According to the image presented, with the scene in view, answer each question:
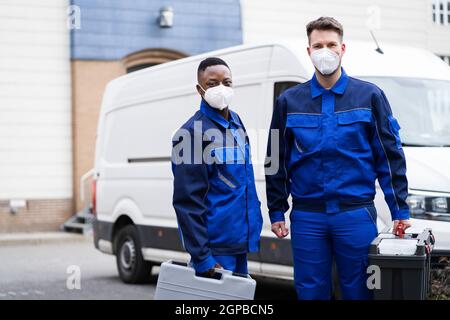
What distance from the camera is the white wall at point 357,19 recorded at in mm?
21797

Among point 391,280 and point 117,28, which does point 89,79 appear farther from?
point 391,280

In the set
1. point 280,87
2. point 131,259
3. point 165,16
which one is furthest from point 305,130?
point 165,16

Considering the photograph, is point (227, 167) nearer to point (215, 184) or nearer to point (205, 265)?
point (215, 184)

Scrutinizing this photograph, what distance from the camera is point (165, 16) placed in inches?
808

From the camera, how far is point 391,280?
4805 millimetres

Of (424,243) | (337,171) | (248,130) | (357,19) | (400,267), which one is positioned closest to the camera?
(400,267)

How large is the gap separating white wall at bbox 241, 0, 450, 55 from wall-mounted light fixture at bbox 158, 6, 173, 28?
1905 mm

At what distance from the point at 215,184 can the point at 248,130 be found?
3956mm

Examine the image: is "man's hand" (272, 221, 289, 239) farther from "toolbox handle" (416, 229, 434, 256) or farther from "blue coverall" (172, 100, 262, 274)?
"toolbox handle" (416, 229, 434, 256)

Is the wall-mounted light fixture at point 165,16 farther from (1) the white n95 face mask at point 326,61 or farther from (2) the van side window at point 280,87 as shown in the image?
(1) the white n95 face mask at point 326,61

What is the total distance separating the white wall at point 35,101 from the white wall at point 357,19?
4.48 metres

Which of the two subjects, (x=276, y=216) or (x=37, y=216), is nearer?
(x=276, y=216)
